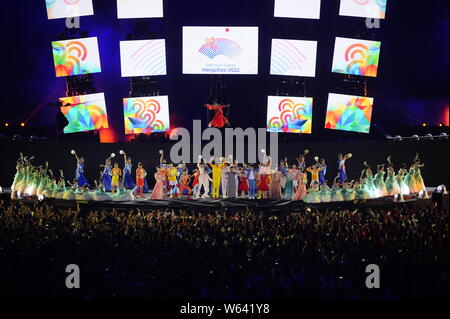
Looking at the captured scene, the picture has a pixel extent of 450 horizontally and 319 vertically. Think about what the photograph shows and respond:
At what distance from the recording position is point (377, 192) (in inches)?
536

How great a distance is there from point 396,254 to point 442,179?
10278 millimetres

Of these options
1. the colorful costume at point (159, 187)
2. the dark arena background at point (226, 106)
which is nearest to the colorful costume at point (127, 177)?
the dark arena background at point (226, 106)

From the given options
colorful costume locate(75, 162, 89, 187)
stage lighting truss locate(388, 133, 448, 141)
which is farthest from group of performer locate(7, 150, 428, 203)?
stage lighting truss locate(388, 133, 448, 141)

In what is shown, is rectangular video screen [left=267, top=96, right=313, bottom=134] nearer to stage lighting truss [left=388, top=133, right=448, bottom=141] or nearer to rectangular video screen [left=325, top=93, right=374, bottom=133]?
rectangular video screen [left=325, top=93, right=374, bottom=133]

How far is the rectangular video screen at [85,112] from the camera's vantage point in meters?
17.4

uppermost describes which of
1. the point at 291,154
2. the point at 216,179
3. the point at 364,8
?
the point at 364,8

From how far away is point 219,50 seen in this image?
17.6 metres

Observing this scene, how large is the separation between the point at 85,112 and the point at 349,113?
8.83m

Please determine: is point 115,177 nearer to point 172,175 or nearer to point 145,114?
point 172,175

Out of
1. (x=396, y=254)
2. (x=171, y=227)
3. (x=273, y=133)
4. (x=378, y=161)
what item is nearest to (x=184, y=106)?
(x=273, y=133)

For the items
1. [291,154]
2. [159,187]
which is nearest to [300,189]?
[291,154]

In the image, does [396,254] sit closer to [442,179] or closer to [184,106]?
[442,179]

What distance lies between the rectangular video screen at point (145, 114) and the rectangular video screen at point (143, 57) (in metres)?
0.91

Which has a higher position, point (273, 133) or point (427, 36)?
point (427, 36)
